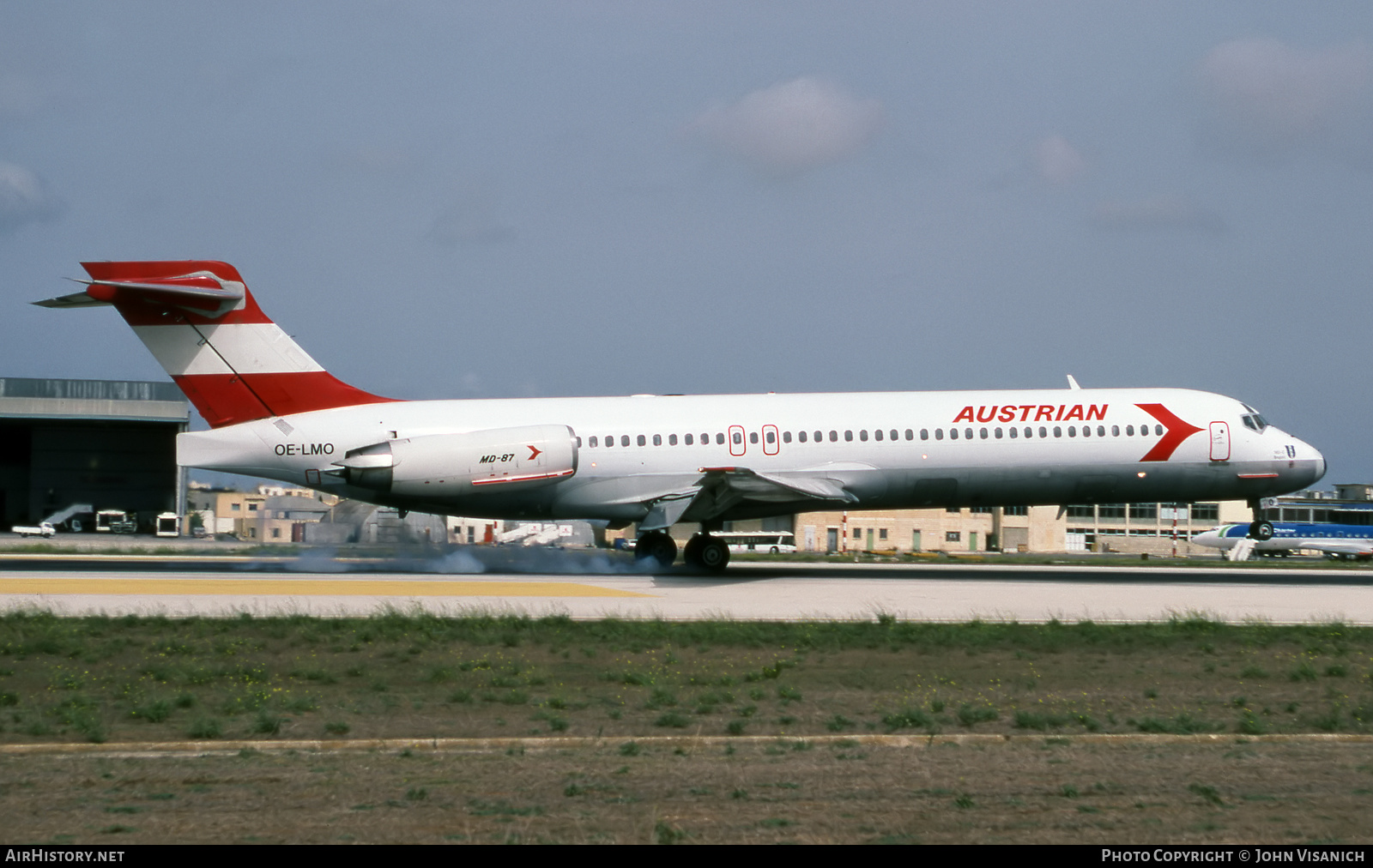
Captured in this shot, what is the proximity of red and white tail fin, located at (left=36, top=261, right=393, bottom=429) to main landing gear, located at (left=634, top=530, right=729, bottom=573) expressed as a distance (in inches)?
308

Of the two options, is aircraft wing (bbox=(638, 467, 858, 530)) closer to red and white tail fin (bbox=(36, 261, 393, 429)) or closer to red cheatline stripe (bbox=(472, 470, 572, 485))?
red cheatline stripe (bbox=(472, 470, 572, 485))

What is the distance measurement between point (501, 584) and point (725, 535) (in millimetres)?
44787

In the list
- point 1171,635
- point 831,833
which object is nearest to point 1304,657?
point 1171,635

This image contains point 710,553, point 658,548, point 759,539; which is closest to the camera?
point 710,553

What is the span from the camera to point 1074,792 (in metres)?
8.15

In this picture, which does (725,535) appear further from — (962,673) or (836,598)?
(962,673)

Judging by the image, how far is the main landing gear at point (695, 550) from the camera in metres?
26.3

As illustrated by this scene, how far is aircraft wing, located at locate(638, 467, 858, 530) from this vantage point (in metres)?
24.5

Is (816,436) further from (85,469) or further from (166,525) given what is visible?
(85,469)

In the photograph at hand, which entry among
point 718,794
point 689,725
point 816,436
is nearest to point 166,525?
point 816,436

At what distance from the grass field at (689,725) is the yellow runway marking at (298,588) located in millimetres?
4216

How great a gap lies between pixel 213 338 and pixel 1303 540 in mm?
58800

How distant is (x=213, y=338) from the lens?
25.5m

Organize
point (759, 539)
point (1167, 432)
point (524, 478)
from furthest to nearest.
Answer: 1. point (759, 539)
2. point (1167, 432)
3. point (524, 478)
